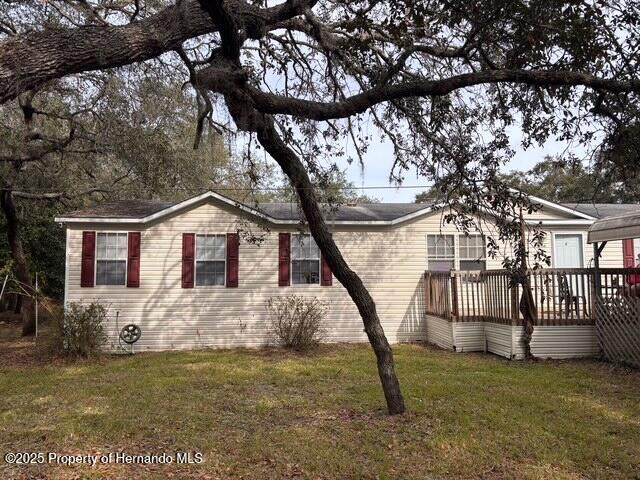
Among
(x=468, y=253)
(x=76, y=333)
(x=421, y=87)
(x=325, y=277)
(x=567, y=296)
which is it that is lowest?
(x=76, y=333)

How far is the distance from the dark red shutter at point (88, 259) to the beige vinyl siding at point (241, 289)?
12cm

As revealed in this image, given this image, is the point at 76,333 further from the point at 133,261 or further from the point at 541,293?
the point at 541,293

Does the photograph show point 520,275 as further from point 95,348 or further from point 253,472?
point 95,348

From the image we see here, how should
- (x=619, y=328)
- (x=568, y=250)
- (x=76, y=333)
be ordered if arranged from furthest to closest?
1. (x=568, y=250)
2. (x=76, y=333)
3. (x=619, y=328)

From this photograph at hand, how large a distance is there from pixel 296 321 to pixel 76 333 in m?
4.49

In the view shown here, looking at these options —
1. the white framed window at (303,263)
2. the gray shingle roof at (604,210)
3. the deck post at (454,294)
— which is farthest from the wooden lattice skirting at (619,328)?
the white framed window at (303,263)

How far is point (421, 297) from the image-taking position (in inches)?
495

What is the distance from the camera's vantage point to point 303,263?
484 inches

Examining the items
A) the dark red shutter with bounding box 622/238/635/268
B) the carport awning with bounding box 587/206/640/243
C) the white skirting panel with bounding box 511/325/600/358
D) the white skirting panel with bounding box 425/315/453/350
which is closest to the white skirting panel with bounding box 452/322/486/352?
the white skirting panel with bounding box 425/315/453/350

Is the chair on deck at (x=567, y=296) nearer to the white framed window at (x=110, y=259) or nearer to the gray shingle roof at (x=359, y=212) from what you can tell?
the gray shingle roof at (x=359, y=212)

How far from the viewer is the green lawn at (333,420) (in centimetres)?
438

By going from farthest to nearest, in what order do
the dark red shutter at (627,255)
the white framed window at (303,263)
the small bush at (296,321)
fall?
the dark red shutter at (627,255) → the white framed window at (303,263) → the small bush at (296,321)

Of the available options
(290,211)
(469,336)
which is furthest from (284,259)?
(469,336)

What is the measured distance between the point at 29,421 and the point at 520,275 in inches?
222
